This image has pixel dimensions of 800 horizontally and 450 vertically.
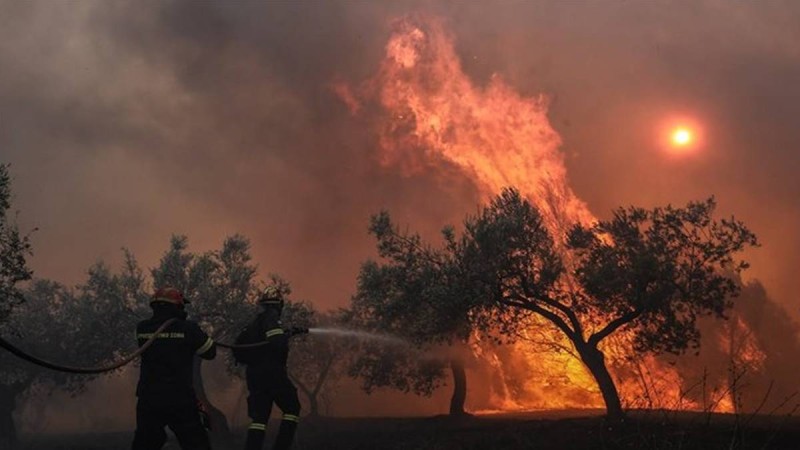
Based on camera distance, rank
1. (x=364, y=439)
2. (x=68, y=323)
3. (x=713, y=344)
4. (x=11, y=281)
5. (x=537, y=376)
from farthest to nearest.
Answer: (x=713, y=344) < (x=537, y=376) < (x=68, y=323) < (x=11, y=281) < (x=364, y=439)

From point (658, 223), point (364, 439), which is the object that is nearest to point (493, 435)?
point (364, 439)

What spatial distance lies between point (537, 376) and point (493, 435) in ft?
132

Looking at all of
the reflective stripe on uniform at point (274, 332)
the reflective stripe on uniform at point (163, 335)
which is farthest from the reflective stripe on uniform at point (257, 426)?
the reflective stripe on uniform at point (163, 335)

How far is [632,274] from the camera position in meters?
21.2

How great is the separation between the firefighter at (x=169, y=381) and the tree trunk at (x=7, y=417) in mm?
31781

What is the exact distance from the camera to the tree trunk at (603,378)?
20.5 meters

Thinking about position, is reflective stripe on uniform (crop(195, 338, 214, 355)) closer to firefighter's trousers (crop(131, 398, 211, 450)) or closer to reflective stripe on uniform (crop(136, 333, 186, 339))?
reflective stripe on uniform (crop(136, 333, 186, 339))

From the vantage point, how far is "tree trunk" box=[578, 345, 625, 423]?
20.5 metres

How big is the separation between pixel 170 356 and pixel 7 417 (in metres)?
34.1

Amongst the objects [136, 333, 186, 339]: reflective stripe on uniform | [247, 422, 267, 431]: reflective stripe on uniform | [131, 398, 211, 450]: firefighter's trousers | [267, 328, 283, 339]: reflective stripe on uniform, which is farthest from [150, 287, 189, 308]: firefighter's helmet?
[247, 422, 267, 431]: reflective stripe on uniform

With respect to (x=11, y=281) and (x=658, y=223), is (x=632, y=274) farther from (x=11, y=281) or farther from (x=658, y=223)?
(x=11, y=281)

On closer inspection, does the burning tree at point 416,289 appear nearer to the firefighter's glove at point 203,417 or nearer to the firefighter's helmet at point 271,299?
the firefighter's helmet at point 271,299

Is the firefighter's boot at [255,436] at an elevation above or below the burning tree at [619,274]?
below

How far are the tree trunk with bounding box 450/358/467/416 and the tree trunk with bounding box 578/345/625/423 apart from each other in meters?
8.66
